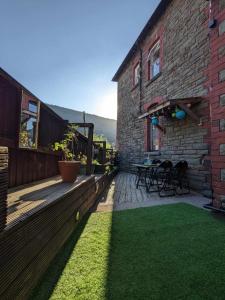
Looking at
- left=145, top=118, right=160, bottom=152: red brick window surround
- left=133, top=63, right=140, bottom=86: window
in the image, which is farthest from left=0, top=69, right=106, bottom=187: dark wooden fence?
left=133, top=63, right=140, bottom=86: window

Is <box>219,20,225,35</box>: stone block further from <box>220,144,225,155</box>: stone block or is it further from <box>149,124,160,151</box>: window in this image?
<box>149,124,160,151</box>: window

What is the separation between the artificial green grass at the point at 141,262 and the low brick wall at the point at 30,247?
112mm

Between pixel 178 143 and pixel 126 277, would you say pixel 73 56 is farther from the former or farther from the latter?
pixel 126 277

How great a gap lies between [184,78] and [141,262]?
198 inches

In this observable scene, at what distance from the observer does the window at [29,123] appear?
A: 2.82m

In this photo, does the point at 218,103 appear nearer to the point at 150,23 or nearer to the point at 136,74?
the point at 150,23

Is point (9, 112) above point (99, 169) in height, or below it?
above

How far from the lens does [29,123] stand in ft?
10.1

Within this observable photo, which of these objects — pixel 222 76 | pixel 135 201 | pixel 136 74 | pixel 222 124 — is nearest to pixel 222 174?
pixel 222 124

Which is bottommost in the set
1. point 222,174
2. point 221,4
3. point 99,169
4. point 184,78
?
point 99,169

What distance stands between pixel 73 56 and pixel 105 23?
1711mm

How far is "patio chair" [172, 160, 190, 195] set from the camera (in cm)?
449

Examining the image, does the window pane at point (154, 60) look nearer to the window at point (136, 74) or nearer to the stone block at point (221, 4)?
the window at point (136, 74)

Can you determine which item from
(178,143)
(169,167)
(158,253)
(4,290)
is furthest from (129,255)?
(178,143)
